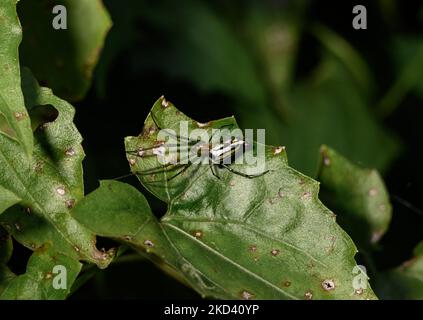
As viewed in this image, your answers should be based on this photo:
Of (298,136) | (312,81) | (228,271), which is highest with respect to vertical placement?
(228,271)

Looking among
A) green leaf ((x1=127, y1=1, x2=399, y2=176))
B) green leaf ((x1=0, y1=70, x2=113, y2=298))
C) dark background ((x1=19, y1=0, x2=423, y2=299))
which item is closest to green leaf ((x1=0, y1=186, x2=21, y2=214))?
green leaf ((x1=0, y1=70, x2=113, y2=298))

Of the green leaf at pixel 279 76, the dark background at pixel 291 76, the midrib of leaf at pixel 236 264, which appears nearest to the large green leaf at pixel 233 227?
the midrib of leaf at pixel 236 264

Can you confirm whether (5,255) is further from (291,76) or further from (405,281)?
(291,76)

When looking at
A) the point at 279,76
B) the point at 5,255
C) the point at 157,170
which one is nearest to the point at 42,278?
the point at 5,255

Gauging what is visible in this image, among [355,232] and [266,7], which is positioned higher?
[266,7]

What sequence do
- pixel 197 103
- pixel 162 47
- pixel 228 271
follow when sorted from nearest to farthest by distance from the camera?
pixel 228 271 → pixel 197 103 → pixel 162 47

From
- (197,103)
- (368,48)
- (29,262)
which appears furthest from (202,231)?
(368,48)
